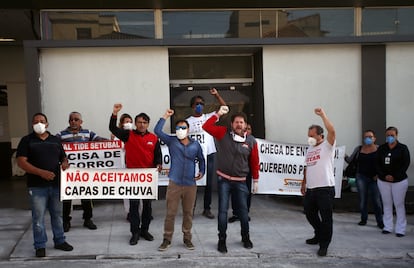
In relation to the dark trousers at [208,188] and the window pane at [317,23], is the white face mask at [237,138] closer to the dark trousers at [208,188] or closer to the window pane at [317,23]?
the dark trousers at [208,188]

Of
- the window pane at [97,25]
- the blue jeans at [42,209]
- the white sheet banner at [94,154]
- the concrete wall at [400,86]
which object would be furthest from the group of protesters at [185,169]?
the concrete wall at [400,86]

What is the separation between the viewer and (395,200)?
7.23m

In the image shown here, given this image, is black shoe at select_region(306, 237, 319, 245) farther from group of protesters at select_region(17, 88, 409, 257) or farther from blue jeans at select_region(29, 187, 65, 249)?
blue jeans at select_region(29, 187, 65, 249)

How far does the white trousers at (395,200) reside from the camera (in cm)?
719

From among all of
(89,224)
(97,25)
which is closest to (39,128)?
(89,224)

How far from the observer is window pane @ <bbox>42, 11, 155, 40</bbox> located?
356 inches

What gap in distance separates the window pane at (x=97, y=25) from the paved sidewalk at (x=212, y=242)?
3595 millimetres

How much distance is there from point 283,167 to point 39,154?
15.6 ft

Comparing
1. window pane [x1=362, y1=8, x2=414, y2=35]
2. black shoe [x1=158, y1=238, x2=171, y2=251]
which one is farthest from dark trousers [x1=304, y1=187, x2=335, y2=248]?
window pane [x1=362, y1=8, x2=414, y2=35]

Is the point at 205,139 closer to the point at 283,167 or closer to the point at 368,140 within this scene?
the point at 283,167

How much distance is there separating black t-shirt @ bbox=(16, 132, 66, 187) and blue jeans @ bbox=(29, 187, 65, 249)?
0.10 meters

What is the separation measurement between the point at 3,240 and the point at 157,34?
499 cm

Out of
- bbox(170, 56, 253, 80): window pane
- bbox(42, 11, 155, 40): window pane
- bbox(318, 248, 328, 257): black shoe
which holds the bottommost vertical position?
bbox(318, 248, 328, 257): black shoe

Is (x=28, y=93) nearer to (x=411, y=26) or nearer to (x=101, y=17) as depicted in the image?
(x=101, y=17)
